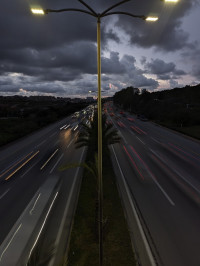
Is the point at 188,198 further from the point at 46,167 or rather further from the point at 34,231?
the point at 46,167

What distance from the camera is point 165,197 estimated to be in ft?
44.0

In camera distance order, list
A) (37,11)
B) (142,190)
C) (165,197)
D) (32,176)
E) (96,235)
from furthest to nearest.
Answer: (32,176) < (142,190) < (165,197) < (96,235) < (37,11)

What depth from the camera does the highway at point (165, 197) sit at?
8.84 m

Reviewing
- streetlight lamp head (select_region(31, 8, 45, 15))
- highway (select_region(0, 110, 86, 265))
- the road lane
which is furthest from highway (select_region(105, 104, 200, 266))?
streetlight lamp head (select_region(31, 8, 45, 15))

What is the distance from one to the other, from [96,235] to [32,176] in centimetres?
1041

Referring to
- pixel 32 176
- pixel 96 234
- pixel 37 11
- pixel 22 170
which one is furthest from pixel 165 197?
pixel 22 170

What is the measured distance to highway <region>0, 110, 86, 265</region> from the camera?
1174 centimetres

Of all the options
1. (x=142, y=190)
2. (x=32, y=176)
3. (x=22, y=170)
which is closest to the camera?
(x=142, y=190)

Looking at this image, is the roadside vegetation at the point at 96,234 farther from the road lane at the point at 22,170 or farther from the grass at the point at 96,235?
the road lane at the point at 22,170

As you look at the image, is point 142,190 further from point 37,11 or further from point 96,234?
point 37,11

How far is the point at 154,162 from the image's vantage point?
21281mm

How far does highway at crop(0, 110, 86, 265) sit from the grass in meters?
0.75

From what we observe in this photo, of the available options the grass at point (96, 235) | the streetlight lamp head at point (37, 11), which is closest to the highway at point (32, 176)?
the grass at point (96, 235)

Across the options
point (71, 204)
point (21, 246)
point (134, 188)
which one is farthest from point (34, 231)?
point (134, 188)
